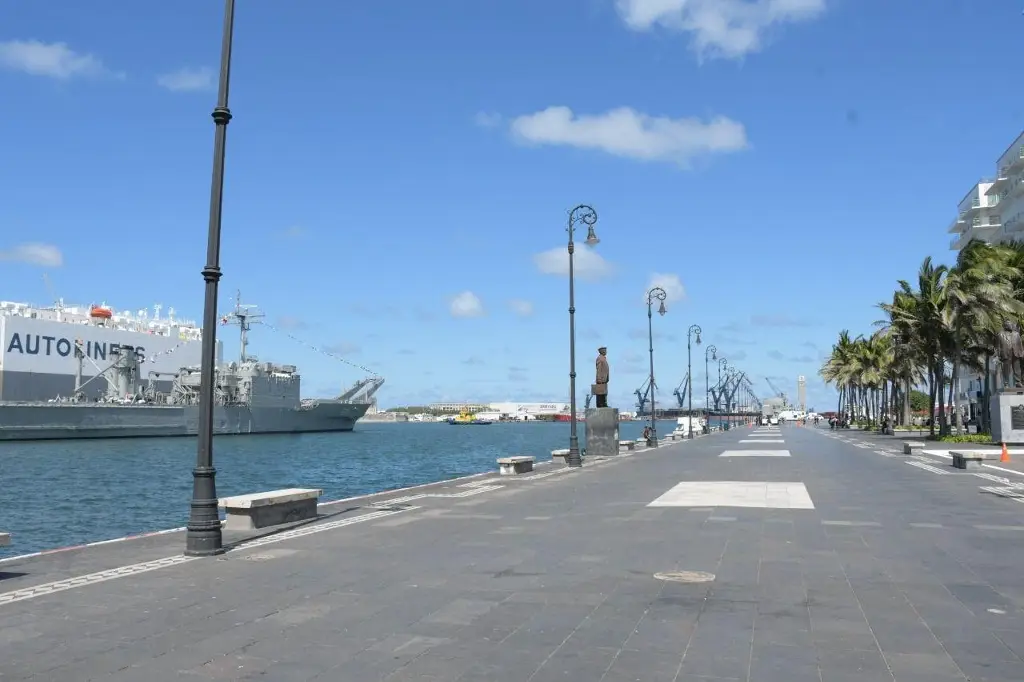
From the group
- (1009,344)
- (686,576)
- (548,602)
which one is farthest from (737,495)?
(1009,344)

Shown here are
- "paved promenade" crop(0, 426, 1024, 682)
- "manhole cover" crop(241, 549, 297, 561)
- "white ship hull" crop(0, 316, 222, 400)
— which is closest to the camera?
"paved promenade" crop(0, 426, 1024, 682)

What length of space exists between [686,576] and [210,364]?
7384 millimetres

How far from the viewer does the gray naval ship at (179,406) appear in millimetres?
90000

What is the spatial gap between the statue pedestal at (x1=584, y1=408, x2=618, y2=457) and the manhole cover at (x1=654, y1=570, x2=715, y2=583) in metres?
28.5

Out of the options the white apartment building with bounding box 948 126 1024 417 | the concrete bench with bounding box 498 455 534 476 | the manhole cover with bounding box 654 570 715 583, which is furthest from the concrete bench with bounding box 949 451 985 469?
the white apartment building with bounding box 948 126 1024 417

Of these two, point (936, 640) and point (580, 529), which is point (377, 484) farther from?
point (936, 640)

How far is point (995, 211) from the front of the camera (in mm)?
88938

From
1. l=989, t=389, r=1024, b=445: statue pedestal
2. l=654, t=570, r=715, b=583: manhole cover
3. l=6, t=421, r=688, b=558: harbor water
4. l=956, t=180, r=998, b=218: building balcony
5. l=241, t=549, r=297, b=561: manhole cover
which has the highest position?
l=956, t=180, r=998, b=218: building balcony

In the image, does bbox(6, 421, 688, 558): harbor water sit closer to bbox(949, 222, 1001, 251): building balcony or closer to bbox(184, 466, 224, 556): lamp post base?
bbox(184, 466, 224, 556): lamp post base

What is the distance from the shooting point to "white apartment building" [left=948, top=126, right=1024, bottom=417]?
7931 centimetres

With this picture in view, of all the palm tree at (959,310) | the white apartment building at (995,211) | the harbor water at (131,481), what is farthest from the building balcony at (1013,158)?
the harbor water at (131,481)

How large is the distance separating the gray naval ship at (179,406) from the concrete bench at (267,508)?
7426cm

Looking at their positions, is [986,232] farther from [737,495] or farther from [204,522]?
[204,522]

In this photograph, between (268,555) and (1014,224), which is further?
(1014,224)
